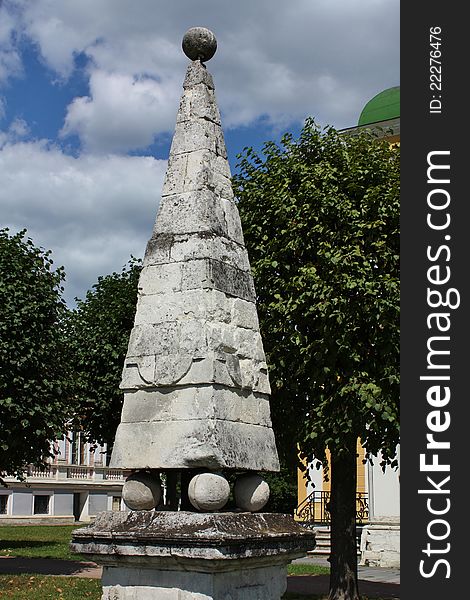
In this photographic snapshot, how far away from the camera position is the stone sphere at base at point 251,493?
6.57 meters

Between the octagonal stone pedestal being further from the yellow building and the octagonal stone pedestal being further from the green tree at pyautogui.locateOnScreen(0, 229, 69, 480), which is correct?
the yellow building

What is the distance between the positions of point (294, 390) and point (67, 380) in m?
6.51

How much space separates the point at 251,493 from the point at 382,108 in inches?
948

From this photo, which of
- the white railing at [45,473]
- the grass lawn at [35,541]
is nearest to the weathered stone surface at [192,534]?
the grass lawn at [35,541]

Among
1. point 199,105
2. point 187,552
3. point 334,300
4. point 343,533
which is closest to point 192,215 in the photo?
point 199,105

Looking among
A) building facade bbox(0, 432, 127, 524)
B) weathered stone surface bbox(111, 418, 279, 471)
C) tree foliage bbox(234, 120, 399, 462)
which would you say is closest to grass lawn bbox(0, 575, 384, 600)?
tree foliage bbox(234, 120, 399, 462)

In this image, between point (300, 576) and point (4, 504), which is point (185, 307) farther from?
point (4, 504)

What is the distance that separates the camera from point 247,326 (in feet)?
22.6

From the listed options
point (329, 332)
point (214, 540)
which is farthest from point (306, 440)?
point (214, 540)

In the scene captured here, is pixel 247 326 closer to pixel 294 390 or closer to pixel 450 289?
pixel 450 289

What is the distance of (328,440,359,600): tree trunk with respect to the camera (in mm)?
14930

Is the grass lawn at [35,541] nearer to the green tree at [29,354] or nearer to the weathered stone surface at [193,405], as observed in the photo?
the green tree at [29,354]

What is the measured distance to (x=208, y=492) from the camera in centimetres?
608

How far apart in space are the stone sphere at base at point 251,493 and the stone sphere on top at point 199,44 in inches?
144
